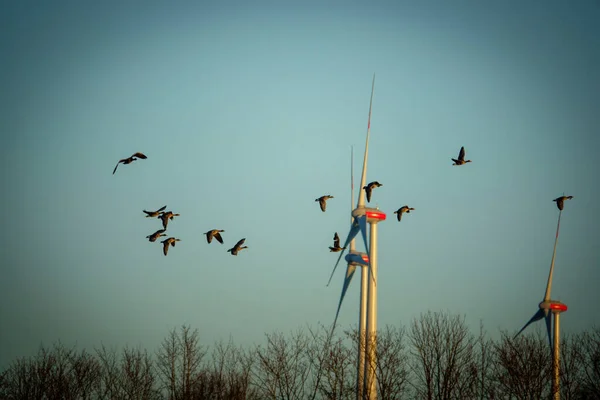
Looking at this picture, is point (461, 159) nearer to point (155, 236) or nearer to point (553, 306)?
point (155, 236)

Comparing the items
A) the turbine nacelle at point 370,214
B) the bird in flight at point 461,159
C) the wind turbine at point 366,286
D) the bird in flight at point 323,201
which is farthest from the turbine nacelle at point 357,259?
the bird in flight at point 461,159

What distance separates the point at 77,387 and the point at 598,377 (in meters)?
34.5

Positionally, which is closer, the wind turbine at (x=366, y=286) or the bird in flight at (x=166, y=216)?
the bird in flight at (x=166, y=216)

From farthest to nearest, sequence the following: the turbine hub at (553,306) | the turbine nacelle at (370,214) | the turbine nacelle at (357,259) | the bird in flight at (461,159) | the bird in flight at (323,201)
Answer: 1. the turbine hub at (553,306)
2. the turbine nacelle at (357,259)
3. the turbine nacelle at (370,214)
4. the bird in flight at (323,201)
5. the bird in flight at (461,159)

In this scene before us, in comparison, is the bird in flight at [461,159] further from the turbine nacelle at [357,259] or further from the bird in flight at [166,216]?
the turbine nacelle at [357,259]

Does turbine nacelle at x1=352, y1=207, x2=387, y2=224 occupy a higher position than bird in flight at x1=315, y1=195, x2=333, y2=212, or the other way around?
turbine nacelle at x1=352, y1=207, x2=387, y2=224

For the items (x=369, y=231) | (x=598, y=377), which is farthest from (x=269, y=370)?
(x=598, y=377)

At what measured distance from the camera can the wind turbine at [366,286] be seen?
35500 mm

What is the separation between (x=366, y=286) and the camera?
133 ft

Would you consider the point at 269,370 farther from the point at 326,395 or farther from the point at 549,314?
the point at 549,314

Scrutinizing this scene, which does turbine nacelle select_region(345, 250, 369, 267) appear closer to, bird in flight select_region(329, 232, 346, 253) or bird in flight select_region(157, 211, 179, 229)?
bird in flight select_region(329, 232, 346, 253)

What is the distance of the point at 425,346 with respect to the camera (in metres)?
39.7

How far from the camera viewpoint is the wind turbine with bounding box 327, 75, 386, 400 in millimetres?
35500

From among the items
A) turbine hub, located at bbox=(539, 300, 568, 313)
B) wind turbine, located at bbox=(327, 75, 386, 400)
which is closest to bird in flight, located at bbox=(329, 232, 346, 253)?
wind turbine, located at bbox=(327, 75, 386, 400)
